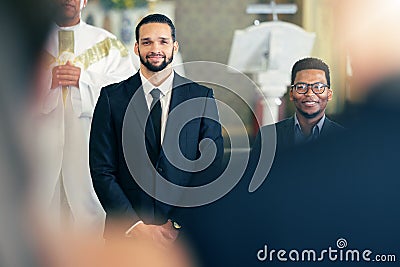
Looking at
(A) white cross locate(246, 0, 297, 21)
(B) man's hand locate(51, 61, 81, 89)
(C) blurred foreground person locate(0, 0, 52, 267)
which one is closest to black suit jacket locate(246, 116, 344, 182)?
(A) white cross locate(246, 0, 297, 21)

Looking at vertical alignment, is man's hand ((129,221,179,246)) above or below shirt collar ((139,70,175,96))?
below

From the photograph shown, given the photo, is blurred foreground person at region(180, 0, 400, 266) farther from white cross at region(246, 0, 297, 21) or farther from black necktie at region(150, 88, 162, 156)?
black necktie at region(150, 88, 162, 156)

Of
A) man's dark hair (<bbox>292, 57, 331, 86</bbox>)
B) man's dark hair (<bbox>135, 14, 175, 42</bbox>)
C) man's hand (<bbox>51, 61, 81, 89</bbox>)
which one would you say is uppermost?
man's dark hair (<bbox>135, 14, 175, 42</bbox>)

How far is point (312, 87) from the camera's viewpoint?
2510 mm

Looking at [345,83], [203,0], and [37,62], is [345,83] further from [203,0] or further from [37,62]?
[37,62]

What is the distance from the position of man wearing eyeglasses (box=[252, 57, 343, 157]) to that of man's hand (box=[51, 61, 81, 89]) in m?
0.62

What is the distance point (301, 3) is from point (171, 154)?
64 cm

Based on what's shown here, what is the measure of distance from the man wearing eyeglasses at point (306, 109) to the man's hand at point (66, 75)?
622mm

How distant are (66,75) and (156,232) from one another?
23.3 inches

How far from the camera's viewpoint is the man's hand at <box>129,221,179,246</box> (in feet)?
8.34

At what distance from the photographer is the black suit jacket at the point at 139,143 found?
8.23ft

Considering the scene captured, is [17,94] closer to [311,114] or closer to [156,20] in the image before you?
[156,20]

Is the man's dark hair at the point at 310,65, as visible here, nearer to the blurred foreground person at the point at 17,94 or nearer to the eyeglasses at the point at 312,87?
the eyeglasses at the point at 312,87

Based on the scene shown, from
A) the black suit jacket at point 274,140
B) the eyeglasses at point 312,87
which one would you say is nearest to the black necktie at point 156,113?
the black suit jacket at point 274,140
